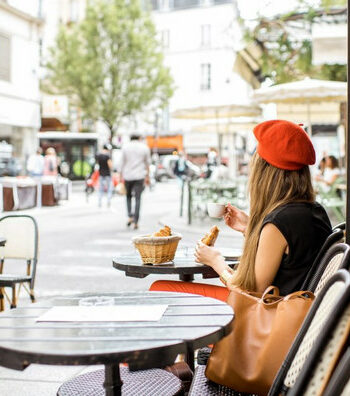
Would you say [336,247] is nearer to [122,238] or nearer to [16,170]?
[122,238]

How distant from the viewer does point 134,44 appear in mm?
40094

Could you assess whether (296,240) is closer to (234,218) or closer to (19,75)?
Answer: (234,218)

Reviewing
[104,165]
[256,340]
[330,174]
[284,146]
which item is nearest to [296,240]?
[284,146]

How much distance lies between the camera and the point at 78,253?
424 inches

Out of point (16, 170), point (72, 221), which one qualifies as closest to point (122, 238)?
point (72, 221)

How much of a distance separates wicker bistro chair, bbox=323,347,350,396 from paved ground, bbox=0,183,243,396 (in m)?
1.88

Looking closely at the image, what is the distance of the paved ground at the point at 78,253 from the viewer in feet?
14.8

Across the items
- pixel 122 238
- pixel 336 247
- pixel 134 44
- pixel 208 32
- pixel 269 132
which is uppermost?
pixel 208 32

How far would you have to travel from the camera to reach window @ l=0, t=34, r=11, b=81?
84.3 ft

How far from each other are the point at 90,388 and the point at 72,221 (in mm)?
13417

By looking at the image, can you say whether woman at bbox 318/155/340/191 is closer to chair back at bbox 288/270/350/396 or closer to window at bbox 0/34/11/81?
chair back at bbox 288/270/350/396

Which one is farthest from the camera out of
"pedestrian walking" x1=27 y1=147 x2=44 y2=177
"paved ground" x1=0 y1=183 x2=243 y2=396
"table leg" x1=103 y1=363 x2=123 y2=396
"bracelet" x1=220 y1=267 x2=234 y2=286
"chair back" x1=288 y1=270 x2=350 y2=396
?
"pedestrian walking" x1=27 y1=147 x2=44 y2=177

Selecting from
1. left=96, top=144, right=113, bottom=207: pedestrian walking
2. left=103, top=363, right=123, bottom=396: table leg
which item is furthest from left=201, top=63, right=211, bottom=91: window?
left=103, top=363, right=123, bottom=396: table leg

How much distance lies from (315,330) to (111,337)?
2.23 ft
